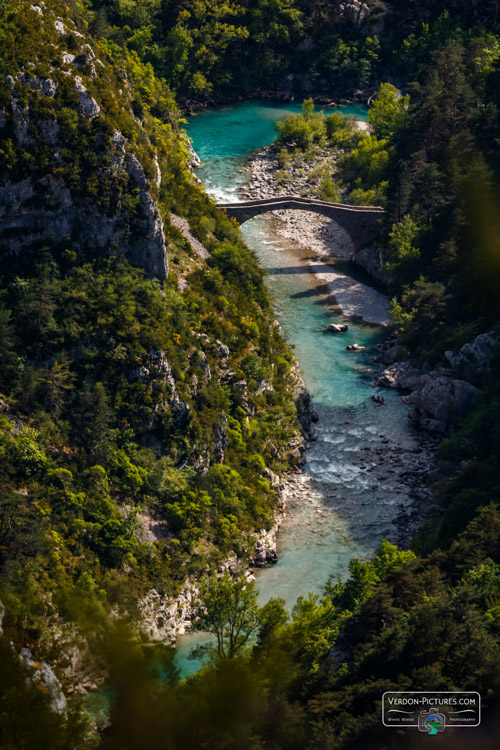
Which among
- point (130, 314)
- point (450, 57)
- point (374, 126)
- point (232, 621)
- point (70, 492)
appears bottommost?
point (232, 621)

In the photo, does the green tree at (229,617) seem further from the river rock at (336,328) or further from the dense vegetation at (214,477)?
the river rock at (336,328)

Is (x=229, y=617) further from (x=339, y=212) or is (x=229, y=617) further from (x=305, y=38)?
(x=305, y=38)

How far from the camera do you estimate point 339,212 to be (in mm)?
114062

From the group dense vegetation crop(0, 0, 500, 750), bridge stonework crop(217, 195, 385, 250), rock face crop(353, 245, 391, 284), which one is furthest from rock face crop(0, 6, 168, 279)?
rock face crop(353, 245, 391, 284)

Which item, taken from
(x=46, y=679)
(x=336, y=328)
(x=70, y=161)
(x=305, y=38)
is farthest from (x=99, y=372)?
(x=305, y=38)

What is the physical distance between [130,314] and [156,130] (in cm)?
3671

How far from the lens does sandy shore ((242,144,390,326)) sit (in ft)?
351

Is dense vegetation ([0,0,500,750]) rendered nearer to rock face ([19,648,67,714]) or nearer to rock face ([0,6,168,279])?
rock face ([0,6,168,279])

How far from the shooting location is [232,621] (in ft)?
185

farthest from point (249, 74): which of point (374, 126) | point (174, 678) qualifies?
point (174, 678)

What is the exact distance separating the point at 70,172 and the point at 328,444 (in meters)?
32.0

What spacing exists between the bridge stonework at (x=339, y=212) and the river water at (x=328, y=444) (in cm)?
630

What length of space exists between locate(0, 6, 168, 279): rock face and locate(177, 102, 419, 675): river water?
71.4 feet

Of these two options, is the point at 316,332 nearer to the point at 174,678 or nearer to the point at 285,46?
the point at 174,678
